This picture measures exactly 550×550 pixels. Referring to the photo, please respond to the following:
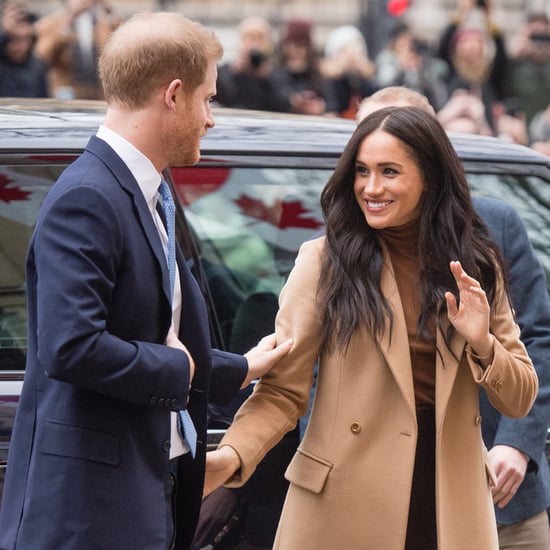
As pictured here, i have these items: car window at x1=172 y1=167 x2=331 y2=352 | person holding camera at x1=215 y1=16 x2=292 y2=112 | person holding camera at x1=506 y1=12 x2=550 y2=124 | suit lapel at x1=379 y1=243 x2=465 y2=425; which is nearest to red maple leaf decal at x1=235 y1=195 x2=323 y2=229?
car window at x1=172 y1=167 x2=331 y2=352

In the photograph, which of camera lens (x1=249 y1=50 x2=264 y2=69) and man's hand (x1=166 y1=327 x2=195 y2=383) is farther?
camera lens (x1=249 y1=50 x2=264 y2=69)

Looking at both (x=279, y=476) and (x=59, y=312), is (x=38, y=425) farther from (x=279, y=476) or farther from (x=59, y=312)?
(x=279, y=476)

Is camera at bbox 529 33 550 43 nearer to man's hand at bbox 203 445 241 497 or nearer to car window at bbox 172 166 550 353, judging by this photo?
car window at bbox 172 166 550 353

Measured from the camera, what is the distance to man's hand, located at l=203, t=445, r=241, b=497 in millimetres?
2740

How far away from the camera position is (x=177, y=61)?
7.98 ft

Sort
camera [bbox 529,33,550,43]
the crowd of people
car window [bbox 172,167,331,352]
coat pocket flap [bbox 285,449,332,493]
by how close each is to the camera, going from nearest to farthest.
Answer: coat pocket flap [bbox 285,449,332,493], car window [bbox 172,167,331,352], the crowd of people, camera [bbox 529,33,550,43]

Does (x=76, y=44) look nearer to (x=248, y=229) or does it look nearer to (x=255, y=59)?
(x=255, y=59)

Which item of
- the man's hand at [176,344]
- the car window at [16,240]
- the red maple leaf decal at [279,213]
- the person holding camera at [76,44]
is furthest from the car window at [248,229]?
the person holding camera at [76,44]

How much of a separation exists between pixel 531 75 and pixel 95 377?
9.42 meters

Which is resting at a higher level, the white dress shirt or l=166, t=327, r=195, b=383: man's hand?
the white dress shirt

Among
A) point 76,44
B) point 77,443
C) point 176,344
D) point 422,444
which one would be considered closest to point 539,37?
point 76,44

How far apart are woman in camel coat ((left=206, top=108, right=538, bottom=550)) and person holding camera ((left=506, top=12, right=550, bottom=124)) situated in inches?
318

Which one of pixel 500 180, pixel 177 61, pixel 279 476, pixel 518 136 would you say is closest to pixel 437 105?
pixel 518 136

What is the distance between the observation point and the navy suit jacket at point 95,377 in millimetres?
2262
